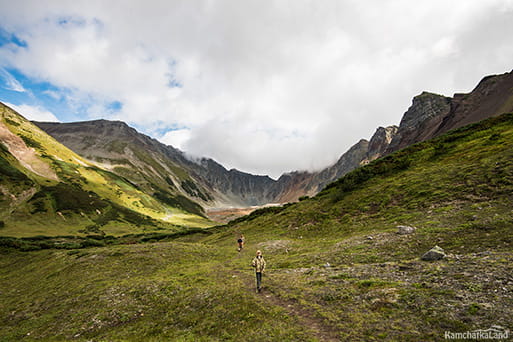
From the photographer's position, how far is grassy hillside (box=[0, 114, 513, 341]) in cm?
923

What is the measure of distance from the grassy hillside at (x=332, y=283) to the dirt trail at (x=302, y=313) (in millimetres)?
67

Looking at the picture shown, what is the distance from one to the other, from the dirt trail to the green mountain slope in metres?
101

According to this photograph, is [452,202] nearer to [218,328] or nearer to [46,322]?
[218,328]

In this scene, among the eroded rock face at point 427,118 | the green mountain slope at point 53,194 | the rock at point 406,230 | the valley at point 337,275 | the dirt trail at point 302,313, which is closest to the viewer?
the dirt trail at point 302,313

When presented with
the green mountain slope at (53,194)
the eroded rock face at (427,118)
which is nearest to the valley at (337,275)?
the green mountain slope at (53,194)

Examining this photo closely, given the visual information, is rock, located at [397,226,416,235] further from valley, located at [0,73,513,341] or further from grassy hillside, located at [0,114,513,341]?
grassy hillside, located at [0,114,513,341]

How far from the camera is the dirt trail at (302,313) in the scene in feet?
30.0

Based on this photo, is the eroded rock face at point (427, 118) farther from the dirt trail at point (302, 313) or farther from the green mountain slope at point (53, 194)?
the green mountain slope at point (53, 194)

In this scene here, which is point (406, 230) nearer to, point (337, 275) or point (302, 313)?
point (337, 275)

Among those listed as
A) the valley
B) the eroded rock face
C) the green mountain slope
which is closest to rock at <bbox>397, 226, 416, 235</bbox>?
the valley

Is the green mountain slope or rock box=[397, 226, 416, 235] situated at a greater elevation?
the green mountain slope

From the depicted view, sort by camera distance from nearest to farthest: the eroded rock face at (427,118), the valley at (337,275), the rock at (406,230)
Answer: the valley at (337,275), the rock at (406,230), the eroded rock face at (427,118)

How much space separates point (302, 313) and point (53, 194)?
148 metres

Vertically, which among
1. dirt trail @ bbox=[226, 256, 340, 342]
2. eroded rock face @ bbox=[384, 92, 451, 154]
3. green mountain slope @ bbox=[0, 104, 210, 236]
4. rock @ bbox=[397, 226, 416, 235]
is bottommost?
dirt trail @ bbox=[226, 256, 340, 342]
